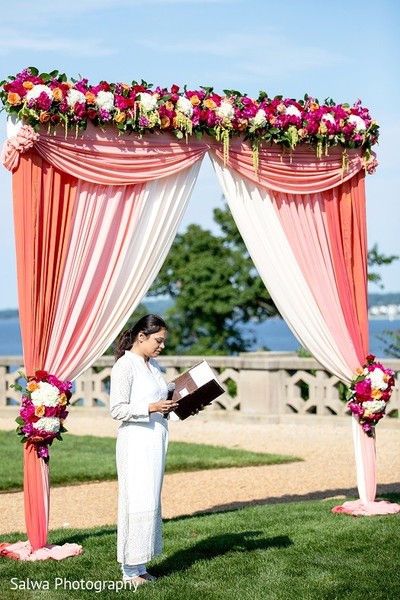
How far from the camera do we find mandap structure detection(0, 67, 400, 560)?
781 cm

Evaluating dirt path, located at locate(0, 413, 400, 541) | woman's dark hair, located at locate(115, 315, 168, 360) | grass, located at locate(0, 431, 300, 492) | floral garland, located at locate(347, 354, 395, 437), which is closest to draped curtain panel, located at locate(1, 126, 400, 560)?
floral garland, located at locate(347, 354, 395, 437)

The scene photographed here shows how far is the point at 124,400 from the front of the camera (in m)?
6.72

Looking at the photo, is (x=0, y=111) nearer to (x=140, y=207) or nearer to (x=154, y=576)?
(x=140, y=207)

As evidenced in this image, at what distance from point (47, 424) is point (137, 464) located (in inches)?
48.5

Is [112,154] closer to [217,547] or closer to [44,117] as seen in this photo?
[44,117]

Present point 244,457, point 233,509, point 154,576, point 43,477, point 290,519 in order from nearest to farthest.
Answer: point 154,576
point 43,477
point 290,519
point 233,509
point 244,457

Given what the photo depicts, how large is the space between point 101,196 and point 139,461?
90.2 inches

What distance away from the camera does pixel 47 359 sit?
7.86 m

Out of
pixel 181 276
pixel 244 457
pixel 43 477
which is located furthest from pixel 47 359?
pixel 181 276

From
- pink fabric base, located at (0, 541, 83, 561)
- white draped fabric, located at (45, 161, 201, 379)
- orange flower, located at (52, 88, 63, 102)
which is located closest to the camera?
pink fabric base, located at (0, 541, 83, 561)

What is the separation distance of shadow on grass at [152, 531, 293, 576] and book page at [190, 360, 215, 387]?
4.26 ft

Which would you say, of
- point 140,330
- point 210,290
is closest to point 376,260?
point 210,290

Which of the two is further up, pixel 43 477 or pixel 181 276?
pixel 181 276

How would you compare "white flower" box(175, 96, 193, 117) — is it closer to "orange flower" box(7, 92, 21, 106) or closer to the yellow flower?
the yellow flower
